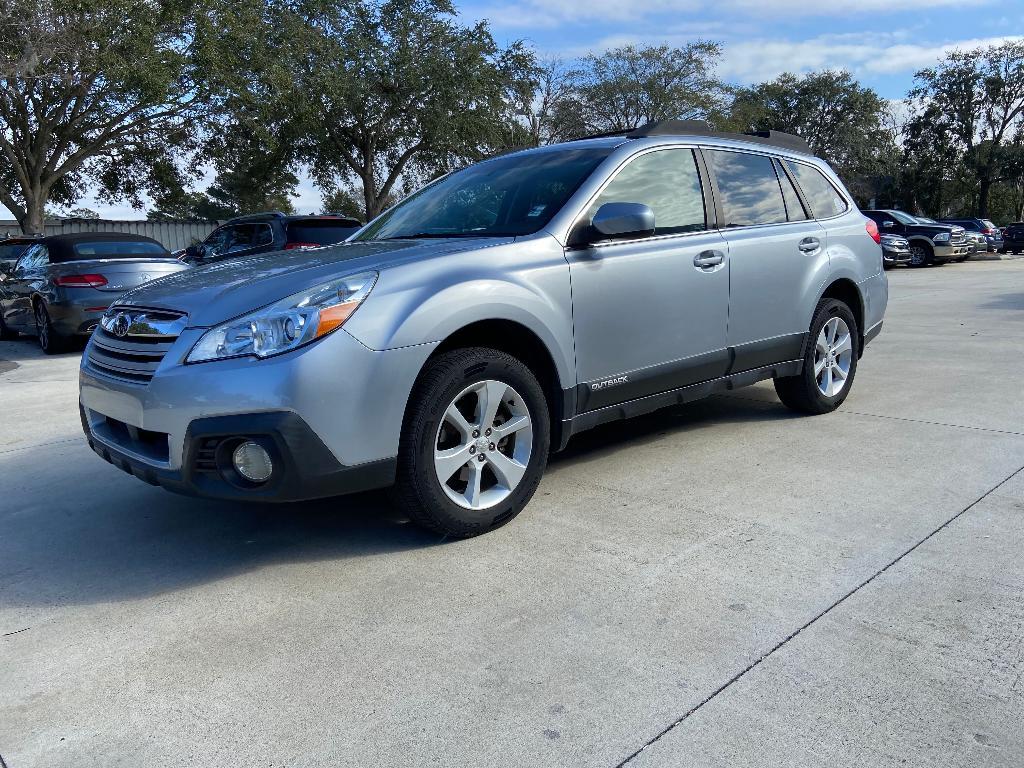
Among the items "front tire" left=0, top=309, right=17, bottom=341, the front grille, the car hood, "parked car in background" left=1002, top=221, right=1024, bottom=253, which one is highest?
the car hood

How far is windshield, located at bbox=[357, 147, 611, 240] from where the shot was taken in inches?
160

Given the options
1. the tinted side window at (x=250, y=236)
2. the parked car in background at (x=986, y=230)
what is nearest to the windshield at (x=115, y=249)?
the tinted side window at (x=250, y=236)

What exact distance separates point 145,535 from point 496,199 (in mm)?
2297

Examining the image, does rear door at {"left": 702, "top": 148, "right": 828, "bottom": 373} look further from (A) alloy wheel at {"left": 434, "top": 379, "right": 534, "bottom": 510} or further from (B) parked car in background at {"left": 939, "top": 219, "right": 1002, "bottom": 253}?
(B) parked car in background at {"left": 939, "top": 219, "right": 1002, "bottom": 253}

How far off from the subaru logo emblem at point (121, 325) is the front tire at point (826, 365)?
3.71 metres

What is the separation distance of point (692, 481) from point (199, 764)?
2.71 m

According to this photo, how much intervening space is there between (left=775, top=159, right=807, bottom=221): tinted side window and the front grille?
359 centimetres

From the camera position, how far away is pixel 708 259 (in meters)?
4.46

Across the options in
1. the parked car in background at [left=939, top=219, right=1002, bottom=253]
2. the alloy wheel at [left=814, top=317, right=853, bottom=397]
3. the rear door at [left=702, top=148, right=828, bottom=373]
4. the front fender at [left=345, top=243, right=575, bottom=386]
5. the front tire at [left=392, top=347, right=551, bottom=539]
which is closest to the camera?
the front fender at [left=345, top=243, right=575, bottom=386]

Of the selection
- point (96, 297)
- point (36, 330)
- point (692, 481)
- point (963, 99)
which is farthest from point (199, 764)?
point (963, 99)

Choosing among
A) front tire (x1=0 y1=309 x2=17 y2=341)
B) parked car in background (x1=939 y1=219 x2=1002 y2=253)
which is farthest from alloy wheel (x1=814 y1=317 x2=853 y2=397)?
parked car in background (x1=939 y1=219 x2=1002 y2=253)

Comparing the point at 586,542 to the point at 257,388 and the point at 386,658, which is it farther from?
the point at 257,388

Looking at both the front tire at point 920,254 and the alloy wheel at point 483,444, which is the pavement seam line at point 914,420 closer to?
the alloy wheel at point 483,444

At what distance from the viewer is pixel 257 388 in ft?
9.91
